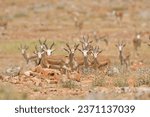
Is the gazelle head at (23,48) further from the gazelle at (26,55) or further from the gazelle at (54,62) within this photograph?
the gazelle at (54,62)

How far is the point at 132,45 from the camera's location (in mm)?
32188

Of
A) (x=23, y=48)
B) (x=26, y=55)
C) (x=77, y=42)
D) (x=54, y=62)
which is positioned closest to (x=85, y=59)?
(x=54, y=62)

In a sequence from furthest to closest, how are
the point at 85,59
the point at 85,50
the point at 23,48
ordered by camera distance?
the point at 23,48, the point at 85,50, the point at 85,59

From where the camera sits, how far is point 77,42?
3225 cm

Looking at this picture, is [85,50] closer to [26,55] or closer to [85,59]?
[85,59]

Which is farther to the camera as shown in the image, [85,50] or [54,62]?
[85,50]

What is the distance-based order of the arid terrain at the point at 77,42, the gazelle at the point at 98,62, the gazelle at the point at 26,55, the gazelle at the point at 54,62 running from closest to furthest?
the arid terrain at the point at 77,42 → the gazelle at the point at 54,62 → the gazelle at the point at 98,62 → the gazelle at the point at 26,55

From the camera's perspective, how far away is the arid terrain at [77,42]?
14.6 meters

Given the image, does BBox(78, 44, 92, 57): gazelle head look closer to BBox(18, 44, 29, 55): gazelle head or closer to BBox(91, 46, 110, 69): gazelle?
BBox(91, 46, 110, 69): gazelle

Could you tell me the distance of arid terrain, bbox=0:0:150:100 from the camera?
1463 cm

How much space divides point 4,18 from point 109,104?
3722 cm

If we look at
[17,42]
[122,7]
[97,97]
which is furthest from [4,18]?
[97,97]

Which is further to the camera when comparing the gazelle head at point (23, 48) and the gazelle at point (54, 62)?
the gazelle head at point (23, 48)

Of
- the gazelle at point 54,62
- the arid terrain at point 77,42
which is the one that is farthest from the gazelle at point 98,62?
the gazelle at point 54,62
